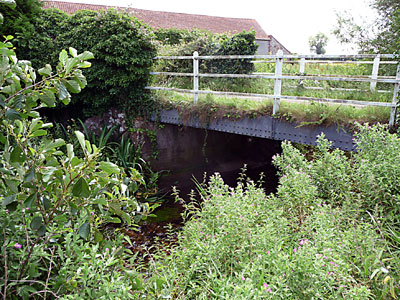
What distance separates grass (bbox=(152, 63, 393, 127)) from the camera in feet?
17.6

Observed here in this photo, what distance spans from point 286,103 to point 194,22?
2471 centimetres

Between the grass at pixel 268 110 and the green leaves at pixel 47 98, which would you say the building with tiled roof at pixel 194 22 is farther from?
the green leaves at pixel 47 98

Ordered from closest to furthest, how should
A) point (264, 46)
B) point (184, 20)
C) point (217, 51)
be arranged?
point (217, 51), point (184, 20), point (264, 46)

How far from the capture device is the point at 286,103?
20.1ft

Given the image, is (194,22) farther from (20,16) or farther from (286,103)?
(286,103)

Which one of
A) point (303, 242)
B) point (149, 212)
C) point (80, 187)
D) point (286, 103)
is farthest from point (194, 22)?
point (80, 187)

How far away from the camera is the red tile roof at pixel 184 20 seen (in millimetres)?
24469

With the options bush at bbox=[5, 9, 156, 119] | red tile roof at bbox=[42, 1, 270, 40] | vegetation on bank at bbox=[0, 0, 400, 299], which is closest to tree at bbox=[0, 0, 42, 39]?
bush at bbox=[5, 9, 156, 119]

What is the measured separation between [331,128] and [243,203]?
2.67m

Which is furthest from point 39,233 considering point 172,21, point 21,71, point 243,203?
point 172,21

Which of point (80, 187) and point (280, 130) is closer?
point (80, 187)

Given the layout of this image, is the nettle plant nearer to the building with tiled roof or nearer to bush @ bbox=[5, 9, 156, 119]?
bush @ bbox=[5, 9, 156, 119]

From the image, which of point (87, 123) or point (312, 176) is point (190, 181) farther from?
point (312, 176)

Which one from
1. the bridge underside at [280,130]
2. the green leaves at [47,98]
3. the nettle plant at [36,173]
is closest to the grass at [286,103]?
the bridge underside at [280,130]
